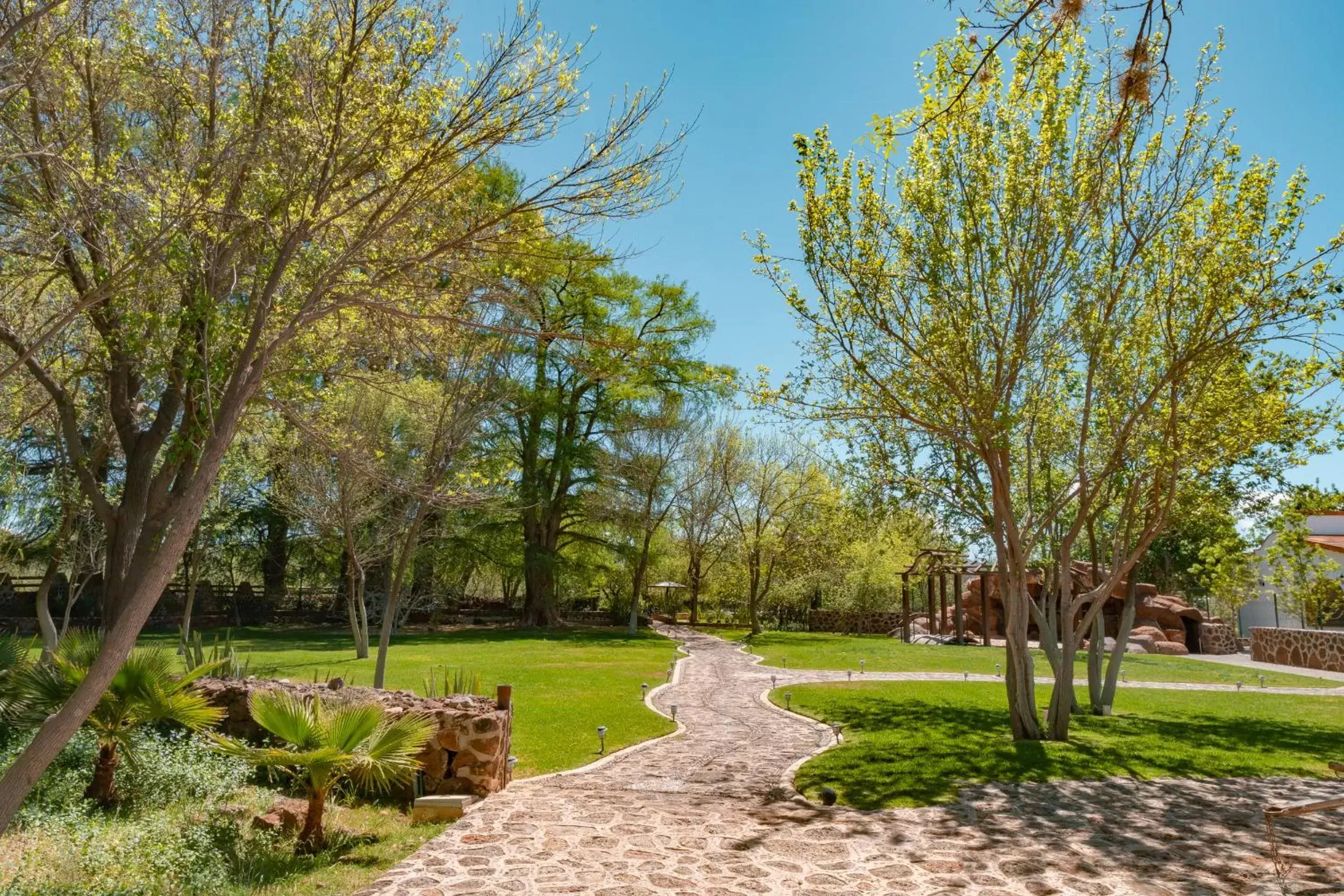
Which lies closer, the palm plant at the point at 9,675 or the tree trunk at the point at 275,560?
the palm plant at the point at 9,675

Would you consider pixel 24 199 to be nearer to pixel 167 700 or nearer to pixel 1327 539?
pixel 167 700

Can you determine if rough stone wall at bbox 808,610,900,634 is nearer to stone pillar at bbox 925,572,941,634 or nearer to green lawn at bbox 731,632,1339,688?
stone pillar at bbox 925,572,941,634

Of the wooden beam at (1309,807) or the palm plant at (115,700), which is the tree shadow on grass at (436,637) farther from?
the wooden beam at (1309,807)

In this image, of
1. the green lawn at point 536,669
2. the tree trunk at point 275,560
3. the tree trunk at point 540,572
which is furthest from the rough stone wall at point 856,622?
the tree trunk at point 275,560

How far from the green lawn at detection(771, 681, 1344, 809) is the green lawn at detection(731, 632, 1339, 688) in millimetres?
4043

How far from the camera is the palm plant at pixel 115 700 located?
748cm

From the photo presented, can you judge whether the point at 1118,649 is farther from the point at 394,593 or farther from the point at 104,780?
A: the point at 104,780

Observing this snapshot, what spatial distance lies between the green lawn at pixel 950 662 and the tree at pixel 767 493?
479 centimetres

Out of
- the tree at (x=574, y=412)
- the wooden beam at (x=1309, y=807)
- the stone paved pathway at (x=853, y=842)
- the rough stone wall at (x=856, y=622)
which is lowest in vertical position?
the stone paved pathway at (x=853, y=842)

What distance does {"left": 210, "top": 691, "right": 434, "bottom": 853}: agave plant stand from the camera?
22.3 feet

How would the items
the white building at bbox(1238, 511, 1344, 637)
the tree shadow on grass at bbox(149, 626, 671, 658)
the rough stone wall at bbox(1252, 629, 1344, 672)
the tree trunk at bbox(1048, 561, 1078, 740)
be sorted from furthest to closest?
the white building at bbox(1238, 511, 1344, 637), the tree shadow on grass at bbox(149, 626, 671, 658), the rough stone wall at bbox(1252, 629, 1344, 672), the tree trunk at bbox(1048, 561, 1078, 740)

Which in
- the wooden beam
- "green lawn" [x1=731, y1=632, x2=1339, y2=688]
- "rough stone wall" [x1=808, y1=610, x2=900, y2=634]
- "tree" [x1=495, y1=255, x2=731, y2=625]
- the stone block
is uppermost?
"tree" [x1=495, y1=255, x2=731, y2=625]

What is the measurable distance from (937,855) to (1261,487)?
921cm

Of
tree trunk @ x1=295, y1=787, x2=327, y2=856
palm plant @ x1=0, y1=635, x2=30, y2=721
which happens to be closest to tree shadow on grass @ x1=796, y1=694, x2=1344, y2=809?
tree trunk @ x1=295, y1=787, x2=327, y2=856
